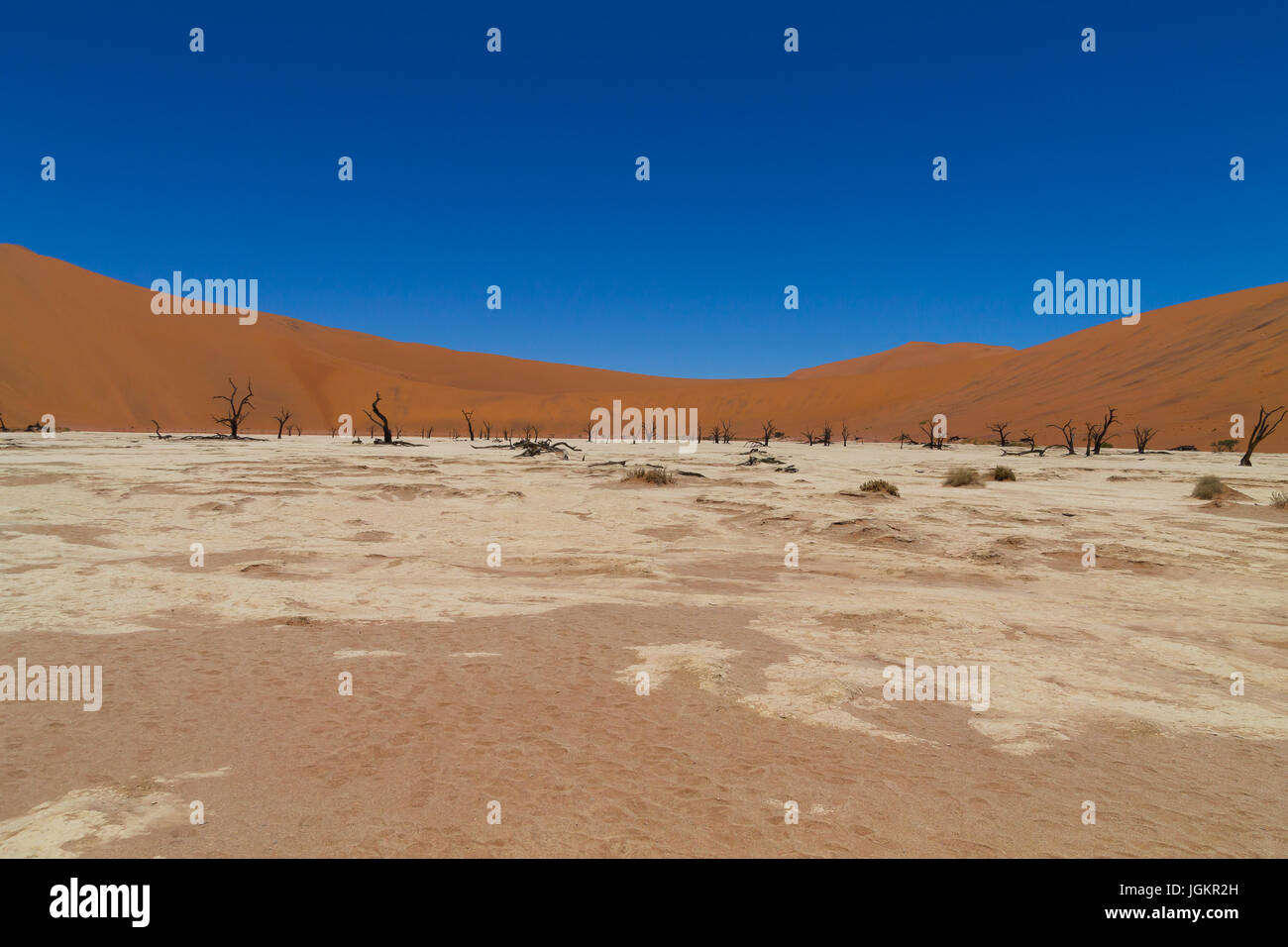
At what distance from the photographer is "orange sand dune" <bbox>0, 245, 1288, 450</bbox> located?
5719 centimetres

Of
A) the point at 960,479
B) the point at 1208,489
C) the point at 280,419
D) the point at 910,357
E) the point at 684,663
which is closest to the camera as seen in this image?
the point at 684,663

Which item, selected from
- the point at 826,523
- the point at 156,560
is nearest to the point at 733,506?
the point at 826,523

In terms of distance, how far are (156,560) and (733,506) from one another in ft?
36.8

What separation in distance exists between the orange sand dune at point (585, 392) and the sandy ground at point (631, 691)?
49207mm

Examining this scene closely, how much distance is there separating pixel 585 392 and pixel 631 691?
359 ft

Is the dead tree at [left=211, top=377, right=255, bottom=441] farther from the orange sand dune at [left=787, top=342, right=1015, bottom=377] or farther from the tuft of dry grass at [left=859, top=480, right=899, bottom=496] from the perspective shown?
the orange sand dune at [left=787, top=342, right=1015, bottom=377]

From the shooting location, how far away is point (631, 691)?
17.8 feet

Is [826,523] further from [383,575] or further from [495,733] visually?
[495,733]

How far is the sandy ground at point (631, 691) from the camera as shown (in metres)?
3.53
